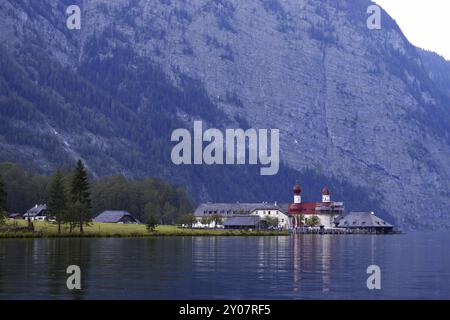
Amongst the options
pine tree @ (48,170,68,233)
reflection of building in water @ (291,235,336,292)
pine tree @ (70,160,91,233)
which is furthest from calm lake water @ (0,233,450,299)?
pine tree @ (70,160,91,233)

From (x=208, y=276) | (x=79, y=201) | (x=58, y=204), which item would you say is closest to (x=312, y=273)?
(x=208, y=276)

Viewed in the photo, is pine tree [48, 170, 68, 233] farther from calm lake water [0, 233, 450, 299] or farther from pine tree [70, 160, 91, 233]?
calm lake water [0, 233, 450, 299]

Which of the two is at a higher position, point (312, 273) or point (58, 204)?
point (58, 204)

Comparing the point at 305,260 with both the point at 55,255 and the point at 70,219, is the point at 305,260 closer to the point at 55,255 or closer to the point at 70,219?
the point at 55,255

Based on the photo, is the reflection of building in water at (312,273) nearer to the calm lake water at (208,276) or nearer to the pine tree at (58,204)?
the calm lake water at (208,276)

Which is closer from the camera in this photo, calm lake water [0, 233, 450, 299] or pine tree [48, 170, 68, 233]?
calm lake water [0, 233, 450, 299]

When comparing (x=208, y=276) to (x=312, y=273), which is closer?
(x=208, y=276)

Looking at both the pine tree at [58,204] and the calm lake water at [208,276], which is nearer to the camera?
the calm lake water at [208,276]

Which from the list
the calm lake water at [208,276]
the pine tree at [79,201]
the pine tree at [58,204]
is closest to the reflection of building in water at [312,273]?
the calm lake water at [208,276]

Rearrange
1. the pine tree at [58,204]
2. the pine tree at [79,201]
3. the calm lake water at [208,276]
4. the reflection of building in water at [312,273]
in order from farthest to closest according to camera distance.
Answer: the pine tree at [79,201], the pine tree at [58,204], the reflection of building in water at [312,273], the calm lake water at [208,276]

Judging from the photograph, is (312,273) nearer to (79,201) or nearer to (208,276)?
(208,276)

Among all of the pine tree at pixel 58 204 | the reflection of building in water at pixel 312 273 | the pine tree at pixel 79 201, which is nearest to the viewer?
the reflection of building in water at pixel 312 273
